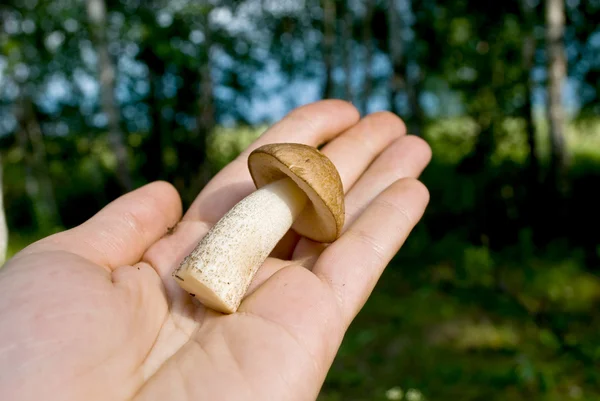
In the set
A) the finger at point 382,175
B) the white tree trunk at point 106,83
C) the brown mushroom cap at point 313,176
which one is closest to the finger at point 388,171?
the finger at point 382,175

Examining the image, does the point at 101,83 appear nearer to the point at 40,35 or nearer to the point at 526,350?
the point at 40,35

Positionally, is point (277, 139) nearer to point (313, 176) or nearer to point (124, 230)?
point (313, 176)

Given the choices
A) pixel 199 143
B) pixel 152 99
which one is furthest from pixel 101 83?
pixel 152 99

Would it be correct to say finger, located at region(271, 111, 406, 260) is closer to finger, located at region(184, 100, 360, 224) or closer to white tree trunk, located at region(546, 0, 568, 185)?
finger, located at region(184, 100, 360, 224)

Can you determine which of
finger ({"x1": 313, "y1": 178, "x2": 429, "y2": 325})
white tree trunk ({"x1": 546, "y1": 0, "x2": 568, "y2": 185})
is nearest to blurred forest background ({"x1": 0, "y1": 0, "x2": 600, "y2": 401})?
white tree trunk ({"x1": 546, "y1": 0, "x2": 568, "y2": 185})

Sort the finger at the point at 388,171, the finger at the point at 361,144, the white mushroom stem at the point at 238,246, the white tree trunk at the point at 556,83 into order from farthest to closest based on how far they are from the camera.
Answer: the white tree trunk at the point at 556,83 < the finger at the point at 361,144 < the finger at the point at 388,171 < the white mushroom stem at the point at 238,246

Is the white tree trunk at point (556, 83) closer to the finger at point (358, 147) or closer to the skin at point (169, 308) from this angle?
the finger at point (358, 147)
